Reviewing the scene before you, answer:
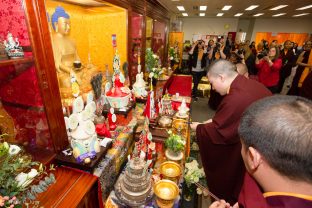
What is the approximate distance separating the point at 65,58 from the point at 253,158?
84.3 inches

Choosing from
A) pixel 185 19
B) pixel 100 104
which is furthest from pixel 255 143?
pixel 185 19

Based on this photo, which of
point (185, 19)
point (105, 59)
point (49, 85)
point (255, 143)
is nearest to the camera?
point (255, 143)

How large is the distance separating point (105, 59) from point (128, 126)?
1201 millimetres

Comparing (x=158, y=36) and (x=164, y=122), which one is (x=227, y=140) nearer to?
(x=164, y=122)

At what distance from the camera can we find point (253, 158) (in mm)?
816

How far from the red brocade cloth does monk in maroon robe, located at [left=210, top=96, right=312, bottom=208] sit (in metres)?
3.88

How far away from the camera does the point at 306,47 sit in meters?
5.66

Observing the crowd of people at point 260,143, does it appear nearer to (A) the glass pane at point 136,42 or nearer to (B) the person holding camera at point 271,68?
(A) the glass pane at point 136,42

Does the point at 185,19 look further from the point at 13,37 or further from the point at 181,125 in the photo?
the point at 13,37

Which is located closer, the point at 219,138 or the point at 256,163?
the point at 256,163

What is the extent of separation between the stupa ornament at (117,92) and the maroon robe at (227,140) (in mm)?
983

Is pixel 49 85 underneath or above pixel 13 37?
underneath

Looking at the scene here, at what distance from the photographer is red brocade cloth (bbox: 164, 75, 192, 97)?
4770 mm

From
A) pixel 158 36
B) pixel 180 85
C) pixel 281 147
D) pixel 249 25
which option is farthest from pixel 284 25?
pixel 281 147
